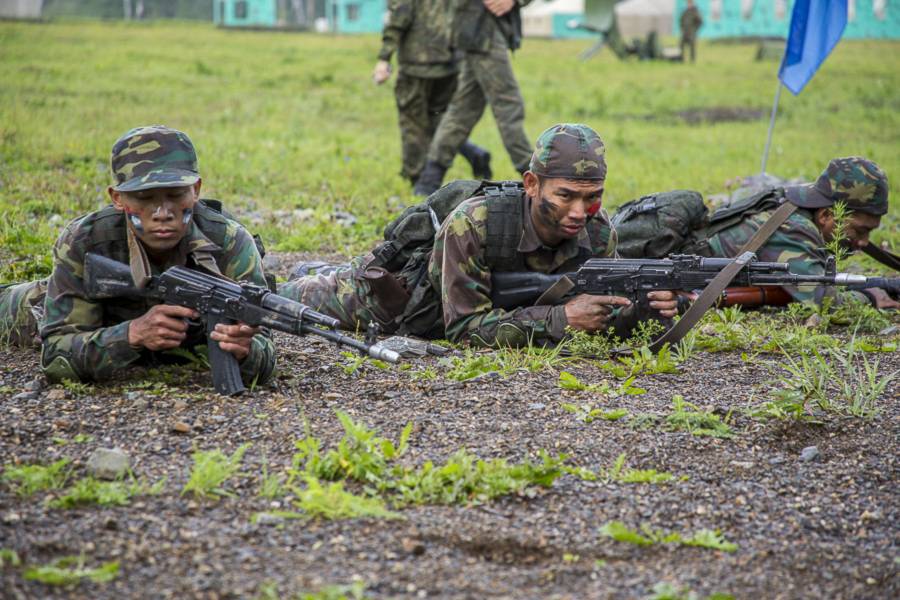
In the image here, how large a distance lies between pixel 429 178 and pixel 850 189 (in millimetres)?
4361

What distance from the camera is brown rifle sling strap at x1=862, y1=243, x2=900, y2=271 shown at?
6.92 m

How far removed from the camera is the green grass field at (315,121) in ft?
31.9

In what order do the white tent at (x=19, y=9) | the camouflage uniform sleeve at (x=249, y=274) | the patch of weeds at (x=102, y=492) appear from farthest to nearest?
1. the white tent at (x=19, y=9)
2. the camouflage uniform sleeve at (x=249, y=274)
3. the patch of weeds at (x=102, y=492)

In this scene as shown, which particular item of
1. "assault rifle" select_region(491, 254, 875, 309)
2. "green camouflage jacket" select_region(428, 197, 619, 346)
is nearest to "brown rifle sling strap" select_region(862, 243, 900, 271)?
"assault rifle" select_region(491, 254, 875, 309)

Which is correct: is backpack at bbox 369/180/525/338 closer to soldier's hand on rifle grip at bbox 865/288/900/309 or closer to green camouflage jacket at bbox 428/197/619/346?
green camouflage jacket at bbox 428/197/619/346

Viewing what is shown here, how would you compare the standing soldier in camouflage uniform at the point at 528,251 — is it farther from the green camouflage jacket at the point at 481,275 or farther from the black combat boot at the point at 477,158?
the black combat boot at the point at 477,158

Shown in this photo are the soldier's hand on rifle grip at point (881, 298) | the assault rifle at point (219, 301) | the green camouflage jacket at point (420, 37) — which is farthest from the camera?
the green camouflage jacket at point (420, 37)

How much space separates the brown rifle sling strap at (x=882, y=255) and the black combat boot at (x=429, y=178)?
423 cm

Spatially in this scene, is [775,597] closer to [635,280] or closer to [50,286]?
[635,280]

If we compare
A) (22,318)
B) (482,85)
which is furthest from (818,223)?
(22,318)

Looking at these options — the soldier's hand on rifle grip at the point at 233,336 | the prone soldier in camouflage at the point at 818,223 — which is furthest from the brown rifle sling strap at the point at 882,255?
the soldier's hand on rifle grip at the point at 233,336

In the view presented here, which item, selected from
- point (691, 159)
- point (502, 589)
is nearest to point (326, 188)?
point (691, 159)

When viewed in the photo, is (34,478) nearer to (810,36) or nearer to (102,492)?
(102,492)

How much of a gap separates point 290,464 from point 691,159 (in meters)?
10.3
